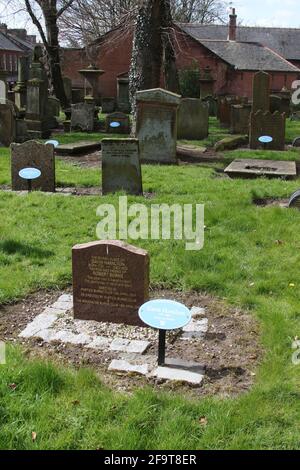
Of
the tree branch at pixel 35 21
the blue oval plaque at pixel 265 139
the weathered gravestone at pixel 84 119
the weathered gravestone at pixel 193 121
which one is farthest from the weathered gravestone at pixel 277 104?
the tree branch at pixel 35 21

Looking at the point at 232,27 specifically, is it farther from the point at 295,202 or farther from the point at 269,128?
the point at 295,202

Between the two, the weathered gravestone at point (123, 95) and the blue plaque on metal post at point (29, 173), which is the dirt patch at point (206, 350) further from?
the weathered gravestone at point (123, 95)

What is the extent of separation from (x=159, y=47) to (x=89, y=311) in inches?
473

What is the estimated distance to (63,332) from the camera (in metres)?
5.14

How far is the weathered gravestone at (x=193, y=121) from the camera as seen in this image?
18.3 meters

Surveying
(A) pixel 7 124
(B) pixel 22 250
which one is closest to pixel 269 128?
(A) pixel 7 124

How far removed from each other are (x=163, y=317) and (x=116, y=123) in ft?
52.7

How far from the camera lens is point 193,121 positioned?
1838cm

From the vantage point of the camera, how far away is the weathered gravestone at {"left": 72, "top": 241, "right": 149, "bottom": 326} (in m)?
5.09

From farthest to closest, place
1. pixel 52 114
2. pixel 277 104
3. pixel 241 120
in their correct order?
pixel 277 104, pixel 52 114, pixel 241 120

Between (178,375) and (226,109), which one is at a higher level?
(226,109)

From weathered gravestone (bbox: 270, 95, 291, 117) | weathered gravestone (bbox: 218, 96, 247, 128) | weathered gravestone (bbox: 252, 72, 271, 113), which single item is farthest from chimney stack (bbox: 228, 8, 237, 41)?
weathered gravestone (bbox: 252, 72, 271, 113)
